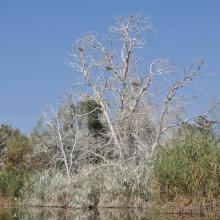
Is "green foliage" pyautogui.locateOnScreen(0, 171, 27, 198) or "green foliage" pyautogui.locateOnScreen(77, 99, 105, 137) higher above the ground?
"green foliage" pyautogui.locateOnScreen(77, 99, 105, 137)

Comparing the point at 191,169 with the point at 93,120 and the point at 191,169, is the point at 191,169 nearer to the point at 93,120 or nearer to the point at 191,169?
the point at 191,169

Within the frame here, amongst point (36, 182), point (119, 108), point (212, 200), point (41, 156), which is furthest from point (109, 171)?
point (41, 156)

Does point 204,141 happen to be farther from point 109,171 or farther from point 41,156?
point 41,156

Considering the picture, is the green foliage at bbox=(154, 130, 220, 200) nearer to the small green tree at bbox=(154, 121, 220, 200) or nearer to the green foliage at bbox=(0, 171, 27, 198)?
the small green tree at bbox=(154, 121, 220, 200)

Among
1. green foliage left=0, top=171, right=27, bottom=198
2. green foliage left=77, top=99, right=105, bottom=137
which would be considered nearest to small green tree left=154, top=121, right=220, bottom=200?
green foliage left=0, top=171, right=27, bottom=198

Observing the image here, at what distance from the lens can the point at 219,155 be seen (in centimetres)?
2148

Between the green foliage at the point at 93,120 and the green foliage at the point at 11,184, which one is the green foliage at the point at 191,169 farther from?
the green foliage at the point at 93,120

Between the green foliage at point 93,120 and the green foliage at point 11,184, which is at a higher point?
the green foliage at point 93,120

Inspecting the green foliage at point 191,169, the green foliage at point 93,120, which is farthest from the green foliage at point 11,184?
the green foliage at point 191,169

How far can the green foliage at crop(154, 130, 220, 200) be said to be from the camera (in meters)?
21.4

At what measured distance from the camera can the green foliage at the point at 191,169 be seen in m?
21.4

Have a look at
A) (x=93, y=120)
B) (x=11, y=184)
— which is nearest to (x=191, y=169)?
(x=11, y=184)

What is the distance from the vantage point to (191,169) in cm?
2162

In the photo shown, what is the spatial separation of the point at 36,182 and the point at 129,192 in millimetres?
6778
